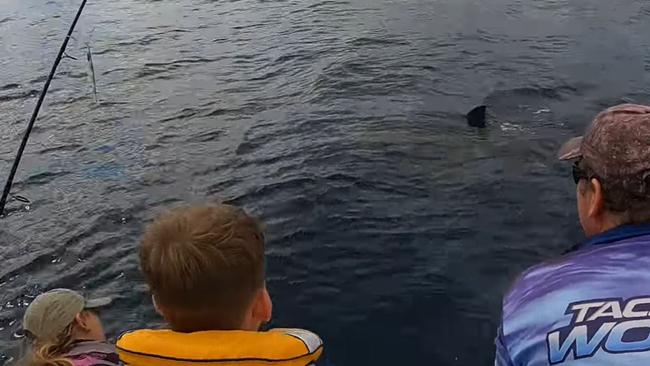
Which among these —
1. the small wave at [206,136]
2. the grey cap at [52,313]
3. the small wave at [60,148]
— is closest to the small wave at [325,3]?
the small wave at [206,136]

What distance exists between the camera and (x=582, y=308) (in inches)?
96.0

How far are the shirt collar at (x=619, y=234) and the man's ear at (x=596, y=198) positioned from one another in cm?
10

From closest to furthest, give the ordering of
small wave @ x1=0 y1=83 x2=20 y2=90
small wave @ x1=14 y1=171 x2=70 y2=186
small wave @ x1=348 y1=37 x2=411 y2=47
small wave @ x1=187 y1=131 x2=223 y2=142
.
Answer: small wave @ x1=14 y1=171 x2=70 y2=186 < small wave @ x1=187 y1=131 x2=223 y2=142 < small wave @ x1=0 y1=83 x2=20 y2=90 < small wave @ x1=348 y1=37 x2=411 y2=47

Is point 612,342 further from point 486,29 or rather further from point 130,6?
point 130,6

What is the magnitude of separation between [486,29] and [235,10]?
6.25 meters

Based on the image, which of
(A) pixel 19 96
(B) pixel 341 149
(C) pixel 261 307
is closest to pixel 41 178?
(B) pixel 341 149

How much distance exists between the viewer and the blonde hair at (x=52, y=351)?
3.25m

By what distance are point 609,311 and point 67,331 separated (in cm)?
247

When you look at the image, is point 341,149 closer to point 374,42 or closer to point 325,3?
point 374,42

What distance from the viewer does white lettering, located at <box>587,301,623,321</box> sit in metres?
2.36

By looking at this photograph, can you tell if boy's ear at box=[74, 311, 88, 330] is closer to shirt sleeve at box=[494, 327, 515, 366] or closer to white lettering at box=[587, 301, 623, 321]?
shirt sleeve at box=[494, 327, 515, 366]

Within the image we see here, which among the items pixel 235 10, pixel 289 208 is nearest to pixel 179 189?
pixel 289 208

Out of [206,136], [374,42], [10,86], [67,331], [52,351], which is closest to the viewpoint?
[52,351]

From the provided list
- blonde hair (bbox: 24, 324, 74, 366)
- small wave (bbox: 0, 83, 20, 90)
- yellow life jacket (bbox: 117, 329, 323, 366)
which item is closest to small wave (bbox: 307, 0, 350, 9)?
small wave (bbox: 0, 83, 20, 90)
